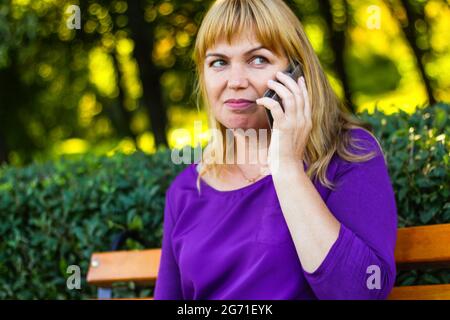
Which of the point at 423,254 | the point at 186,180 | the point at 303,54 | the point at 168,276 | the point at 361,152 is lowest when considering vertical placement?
the point at 168,276

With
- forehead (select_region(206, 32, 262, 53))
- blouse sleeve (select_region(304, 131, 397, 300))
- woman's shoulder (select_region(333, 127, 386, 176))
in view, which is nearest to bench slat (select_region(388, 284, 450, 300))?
blouse sleeve (select_region(304, 131, 397, 300))

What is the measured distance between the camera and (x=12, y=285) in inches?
177

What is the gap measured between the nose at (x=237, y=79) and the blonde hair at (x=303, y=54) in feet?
0.40

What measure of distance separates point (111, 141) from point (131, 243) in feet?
23.6

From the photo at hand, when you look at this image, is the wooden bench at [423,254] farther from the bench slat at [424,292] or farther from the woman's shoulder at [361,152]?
the woman's shoulder at [361,152]

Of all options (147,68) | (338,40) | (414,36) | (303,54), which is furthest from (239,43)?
(338,40)

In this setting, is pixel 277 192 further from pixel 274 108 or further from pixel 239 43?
pixel 239 43

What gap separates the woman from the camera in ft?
7.77

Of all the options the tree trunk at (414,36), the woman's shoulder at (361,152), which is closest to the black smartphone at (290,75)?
the woman's shoulder at (361,152)

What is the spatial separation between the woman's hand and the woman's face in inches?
5.9

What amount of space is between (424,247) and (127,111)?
827cm

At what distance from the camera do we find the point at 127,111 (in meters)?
10.6

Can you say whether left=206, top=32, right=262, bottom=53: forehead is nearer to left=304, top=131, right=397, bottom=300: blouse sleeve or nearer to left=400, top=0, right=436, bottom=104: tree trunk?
left=304, top=131, right=397, bottom=300: blouse sleeve
